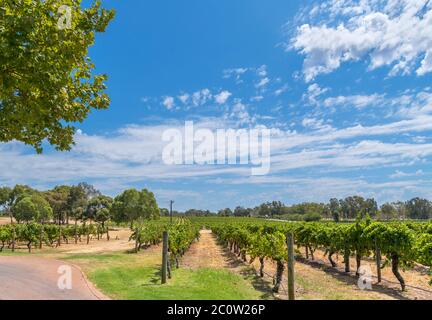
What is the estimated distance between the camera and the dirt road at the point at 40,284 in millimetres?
11117

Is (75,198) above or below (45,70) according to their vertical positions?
below

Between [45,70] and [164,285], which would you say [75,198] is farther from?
[45,70]

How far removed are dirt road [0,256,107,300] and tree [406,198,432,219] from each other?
15769 cm

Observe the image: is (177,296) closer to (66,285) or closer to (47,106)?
(66,285)

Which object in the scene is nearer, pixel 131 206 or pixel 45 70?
pixel 45 70

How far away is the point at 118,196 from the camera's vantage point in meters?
80.8

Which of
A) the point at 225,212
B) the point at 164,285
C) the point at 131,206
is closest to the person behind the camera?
the point at 164,285

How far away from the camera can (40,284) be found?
1325cm

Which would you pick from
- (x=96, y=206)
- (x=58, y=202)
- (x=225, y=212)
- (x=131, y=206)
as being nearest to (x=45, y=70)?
(x=131, y=206)

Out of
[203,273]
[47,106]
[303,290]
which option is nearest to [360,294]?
[303,290]

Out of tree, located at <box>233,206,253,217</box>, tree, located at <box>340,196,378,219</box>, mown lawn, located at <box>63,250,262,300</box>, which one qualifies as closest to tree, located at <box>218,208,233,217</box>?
tree, located at <box>233,206,253,217</box>

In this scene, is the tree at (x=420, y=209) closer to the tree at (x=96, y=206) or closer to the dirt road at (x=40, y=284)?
the tree at (x=96, y=206)

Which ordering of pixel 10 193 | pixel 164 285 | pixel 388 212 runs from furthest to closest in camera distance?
pixel 388 212 → pixel 10 193 → pixel 164 285

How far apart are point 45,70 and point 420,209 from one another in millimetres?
168207
